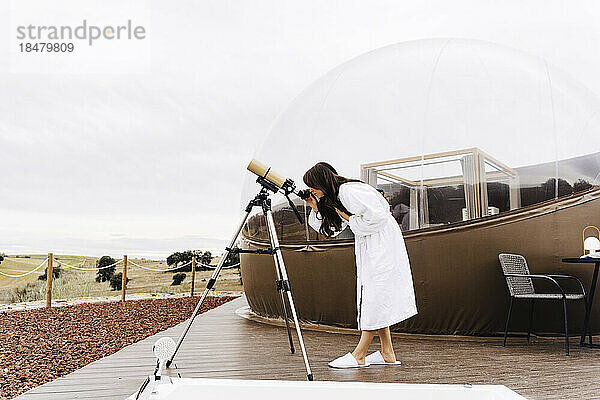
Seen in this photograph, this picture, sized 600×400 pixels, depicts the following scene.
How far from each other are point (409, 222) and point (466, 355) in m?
1.21

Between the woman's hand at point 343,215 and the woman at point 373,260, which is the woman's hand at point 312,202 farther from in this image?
the woman's hand at point 343,215

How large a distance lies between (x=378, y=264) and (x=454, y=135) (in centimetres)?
159

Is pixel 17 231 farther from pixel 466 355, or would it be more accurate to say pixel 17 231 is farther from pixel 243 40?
pixel 466 355

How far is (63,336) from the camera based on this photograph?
5543mm

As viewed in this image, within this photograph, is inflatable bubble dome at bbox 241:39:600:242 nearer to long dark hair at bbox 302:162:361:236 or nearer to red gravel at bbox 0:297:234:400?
long dark hair at bbox 302:162:361:236

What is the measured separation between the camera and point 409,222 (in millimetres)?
4668

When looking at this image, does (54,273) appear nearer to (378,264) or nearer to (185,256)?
(185,256)

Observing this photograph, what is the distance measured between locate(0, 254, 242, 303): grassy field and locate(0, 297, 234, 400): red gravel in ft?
9.36

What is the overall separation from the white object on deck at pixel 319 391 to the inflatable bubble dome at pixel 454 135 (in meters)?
2.78

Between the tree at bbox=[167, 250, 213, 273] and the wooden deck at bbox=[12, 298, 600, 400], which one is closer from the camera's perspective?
the wooden deck at bbox=[12, 298, 600, 400]

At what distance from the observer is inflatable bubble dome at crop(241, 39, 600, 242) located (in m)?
4.57

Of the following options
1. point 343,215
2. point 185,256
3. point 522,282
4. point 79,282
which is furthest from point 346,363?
point 185,256

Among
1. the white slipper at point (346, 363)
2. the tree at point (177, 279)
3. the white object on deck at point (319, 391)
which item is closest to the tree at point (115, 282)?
the tree at point (177, 279)

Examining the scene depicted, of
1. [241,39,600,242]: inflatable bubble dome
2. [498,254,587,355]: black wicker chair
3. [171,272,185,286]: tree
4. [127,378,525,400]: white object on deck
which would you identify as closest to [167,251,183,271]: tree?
[171,272,185,286]: tree
